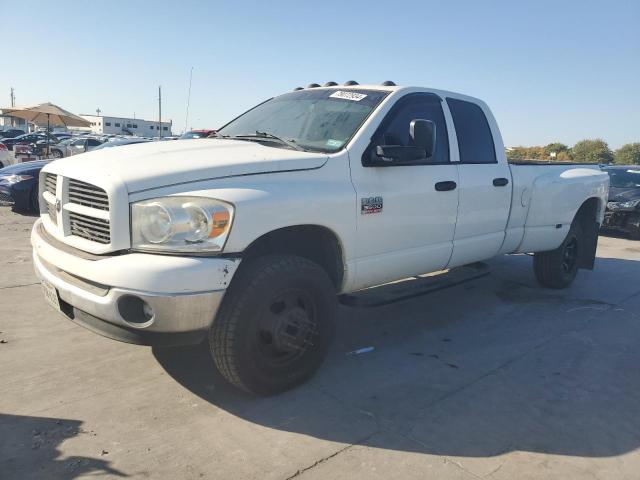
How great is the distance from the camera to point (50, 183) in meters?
3.58

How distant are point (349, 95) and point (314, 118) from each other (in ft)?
1.19

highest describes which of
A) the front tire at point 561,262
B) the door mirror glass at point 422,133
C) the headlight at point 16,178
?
the door mirror glass at point 422,133

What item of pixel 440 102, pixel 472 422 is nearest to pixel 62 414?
pixel 472 422

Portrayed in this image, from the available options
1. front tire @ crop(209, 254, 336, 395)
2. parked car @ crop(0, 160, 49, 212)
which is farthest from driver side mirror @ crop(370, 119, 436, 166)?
parked car @ crop(0, 160, 49, 212)

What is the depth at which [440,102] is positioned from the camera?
451cm

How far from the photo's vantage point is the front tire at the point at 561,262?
6086 millimetres

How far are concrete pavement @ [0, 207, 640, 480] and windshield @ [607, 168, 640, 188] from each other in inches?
309

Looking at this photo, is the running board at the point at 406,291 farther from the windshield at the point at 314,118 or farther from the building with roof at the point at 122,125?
the building with roof at the point at 122,125

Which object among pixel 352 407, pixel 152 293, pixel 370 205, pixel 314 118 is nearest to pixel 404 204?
pixel 370 205

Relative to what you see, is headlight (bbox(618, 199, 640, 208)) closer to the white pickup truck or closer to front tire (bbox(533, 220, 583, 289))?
front tire (bbox(533, 220, 583, 289))

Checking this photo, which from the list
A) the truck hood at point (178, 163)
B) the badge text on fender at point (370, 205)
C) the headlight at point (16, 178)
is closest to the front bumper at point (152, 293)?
the truck hood at point (178, 163)

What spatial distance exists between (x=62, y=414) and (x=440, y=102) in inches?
143

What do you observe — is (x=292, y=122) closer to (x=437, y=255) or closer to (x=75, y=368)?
(x=437, y=255)

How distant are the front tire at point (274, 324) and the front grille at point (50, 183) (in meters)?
1.44
